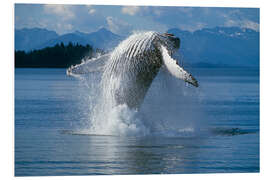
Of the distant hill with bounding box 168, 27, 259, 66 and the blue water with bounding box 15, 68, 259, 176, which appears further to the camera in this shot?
the distant hill with bounding box 168, 27, 259, 66

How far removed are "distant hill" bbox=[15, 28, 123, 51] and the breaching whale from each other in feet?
2.14

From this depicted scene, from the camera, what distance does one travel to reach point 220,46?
18719 mm

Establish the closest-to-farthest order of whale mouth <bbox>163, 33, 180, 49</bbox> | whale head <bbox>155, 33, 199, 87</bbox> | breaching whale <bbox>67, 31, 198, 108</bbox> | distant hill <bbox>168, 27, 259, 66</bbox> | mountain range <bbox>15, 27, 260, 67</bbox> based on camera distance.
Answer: whale head <bbox>155, 33, 199, 87</bbox> → breaching whale <bbox>67, 31, 198, 108</bbox> → whale mouth <bbox>163, 33, 180, 49</bbox> → mountain range <bbox>15, 27, 260, 67</bbox> → distant hill <bbox>168, 27, 259, 66</bbox>

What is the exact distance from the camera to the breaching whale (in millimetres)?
15336

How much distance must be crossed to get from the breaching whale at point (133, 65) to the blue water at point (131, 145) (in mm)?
983

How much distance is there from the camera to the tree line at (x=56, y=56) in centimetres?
1755

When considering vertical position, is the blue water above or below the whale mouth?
below

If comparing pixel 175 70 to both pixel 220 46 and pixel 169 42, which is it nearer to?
pixel 169 42

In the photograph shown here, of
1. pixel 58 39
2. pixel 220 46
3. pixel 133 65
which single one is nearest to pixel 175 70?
pixel 133 65

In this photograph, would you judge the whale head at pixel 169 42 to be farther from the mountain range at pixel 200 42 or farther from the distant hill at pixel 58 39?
the distant hill at pixel 58 39

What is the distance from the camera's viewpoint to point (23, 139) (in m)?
15.1

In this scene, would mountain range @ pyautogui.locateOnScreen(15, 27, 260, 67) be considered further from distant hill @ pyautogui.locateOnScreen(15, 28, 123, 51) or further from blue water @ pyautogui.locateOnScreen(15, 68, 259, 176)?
blue water @ pyautogui.locateOnScreen(15, 68, 259, 176)

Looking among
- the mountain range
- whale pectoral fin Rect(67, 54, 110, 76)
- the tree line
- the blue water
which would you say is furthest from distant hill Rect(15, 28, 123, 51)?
the blue water

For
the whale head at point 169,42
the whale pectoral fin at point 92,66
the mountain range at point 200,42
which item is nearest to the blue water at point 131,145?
the mountain range at point 200,42
